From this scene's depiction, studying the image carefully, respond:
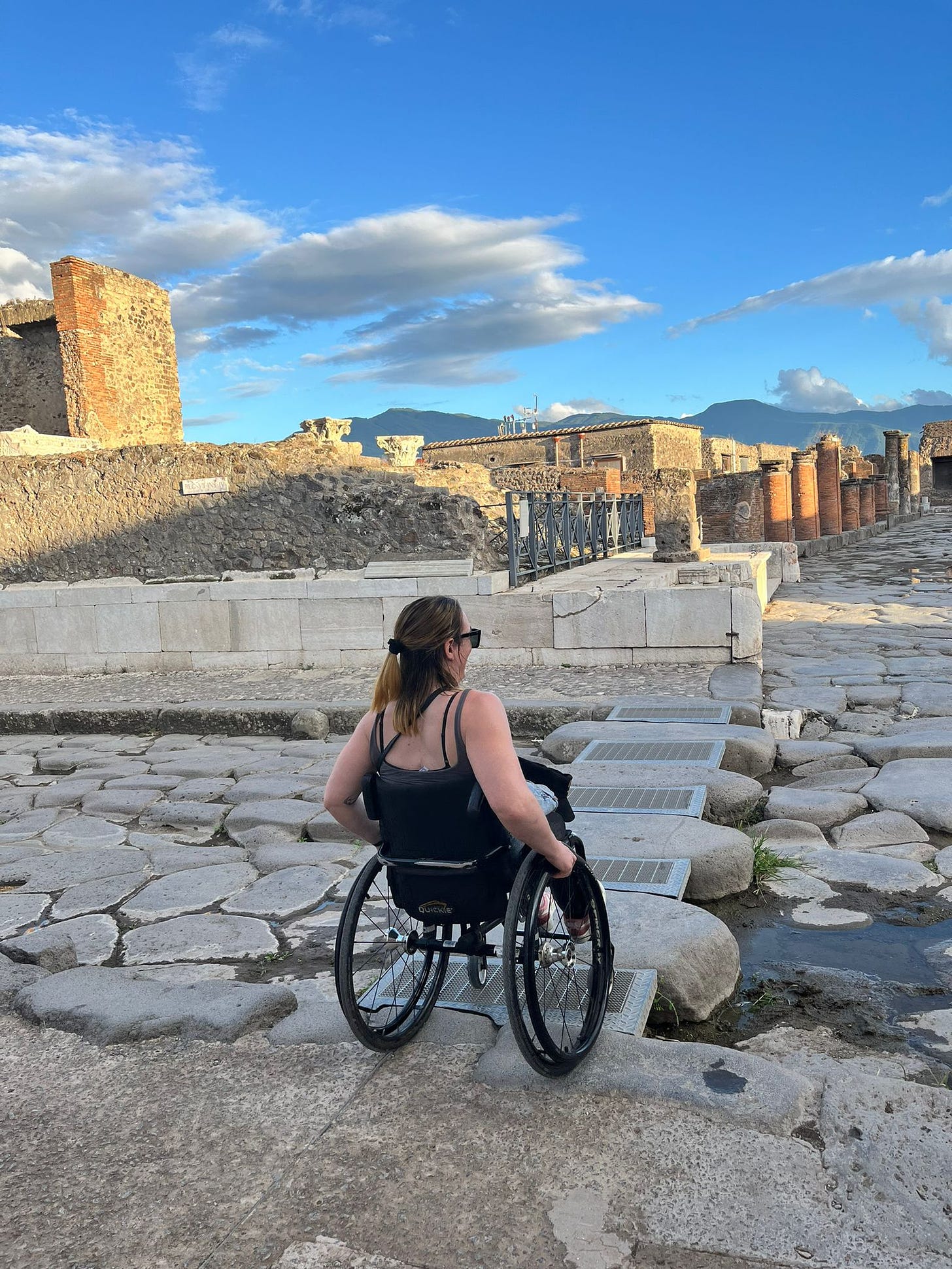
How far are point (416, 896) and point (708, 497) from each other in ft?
60.2

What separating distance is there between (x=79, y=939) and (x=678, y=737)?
3.26 metres

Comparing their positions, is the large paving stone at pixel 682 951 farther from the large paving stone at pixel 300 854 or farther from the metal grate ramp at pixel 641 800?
the large paving stone at pixel 300 854

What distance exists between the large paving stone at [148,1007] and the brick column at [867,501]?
28397 millimetres

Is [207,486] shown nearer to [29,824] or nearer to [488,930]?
[29,824]

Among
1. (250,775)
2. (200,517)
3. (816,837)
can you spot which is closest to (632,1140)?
(816,837)

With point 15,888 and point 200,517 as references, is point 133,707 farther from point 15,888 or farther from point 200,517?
point 200,517

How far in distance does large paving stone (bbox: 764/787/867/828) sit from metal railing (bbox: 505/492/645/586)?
4870 mm

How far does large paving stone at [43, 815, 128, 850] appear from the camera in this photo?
4.56 m

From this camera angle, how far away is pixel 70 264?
17.1m

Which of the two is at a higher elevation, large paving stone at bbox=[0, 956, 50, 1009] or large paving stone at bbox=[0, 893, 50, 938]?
large paving stone at bbox=[0, 956, 50, 1009]

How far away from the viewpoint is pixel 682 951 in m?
2.83

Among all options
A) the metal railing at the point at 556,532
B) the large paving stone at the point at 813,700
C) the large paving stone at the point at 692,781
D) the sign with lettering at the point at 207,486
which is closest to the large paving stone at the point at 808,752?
the large paving stone at the point at 692,781

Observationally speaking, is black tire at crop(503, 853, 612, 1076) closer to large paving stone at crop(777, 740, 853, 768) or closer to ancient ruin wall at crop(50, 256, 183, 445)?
large paving stone at crop(777, 740, 853, 768)

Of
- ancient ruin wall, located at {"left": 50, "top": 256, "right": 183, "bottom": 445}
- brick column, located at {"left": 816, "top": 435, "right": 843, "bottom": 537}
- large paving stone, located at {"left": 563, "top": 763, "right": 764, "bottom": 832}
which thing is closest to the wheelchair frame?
large paving stone, located at {"left": 563, "top": 763, "right": 764, "bottom": 832}
